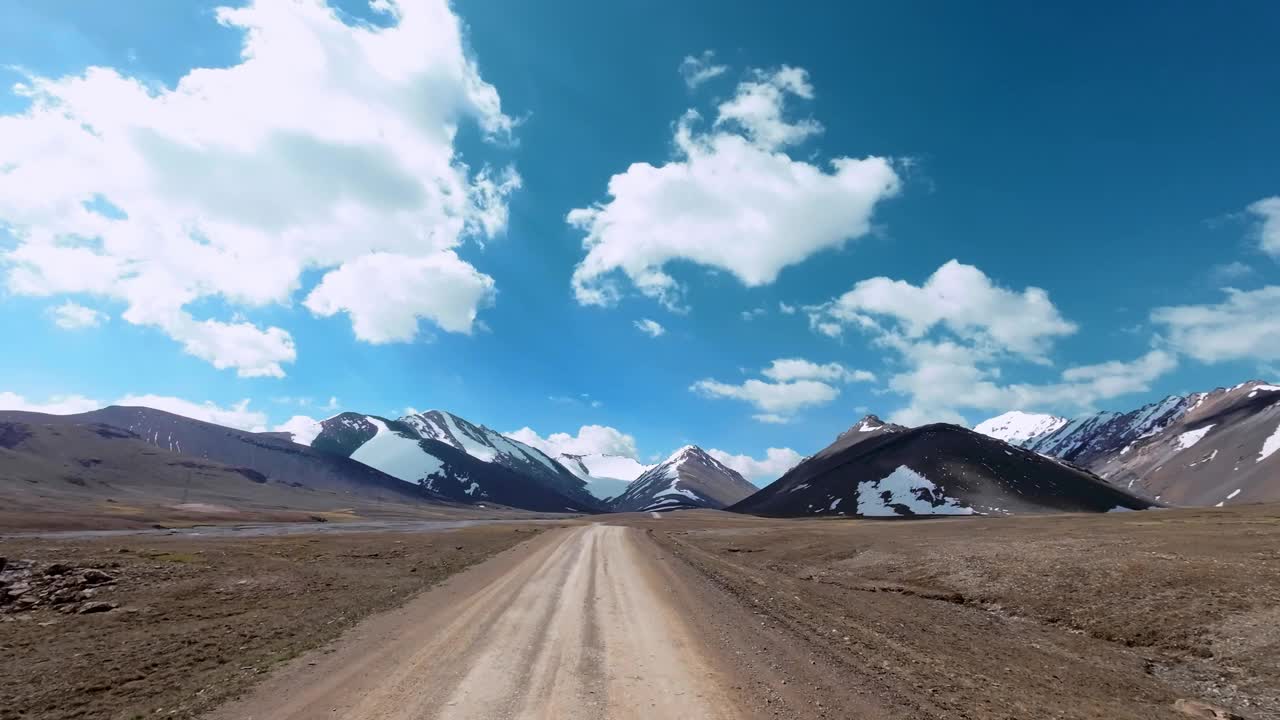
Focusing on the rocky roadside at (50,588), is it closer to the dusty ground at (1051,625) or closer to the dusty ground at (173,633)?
the dusty ground at (173,633)

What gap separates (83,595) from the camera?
76.0 feet

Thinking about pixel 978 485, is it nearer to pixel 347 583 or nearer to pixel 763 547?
pixel 763 547

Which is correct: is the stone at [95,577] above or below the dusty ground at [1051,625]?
below

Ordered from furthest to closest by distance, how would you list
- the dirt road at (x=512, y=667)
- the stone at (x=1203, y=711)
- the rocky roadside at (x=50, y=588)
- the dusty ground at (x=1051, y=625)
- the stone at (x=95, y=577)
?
the stone at (x=95, y=577) → the rocky roadside at (x=50, y=588) → the dusty ground at (x=1051, y=625) → the stone at (x=1203, y=711) → the dirt road at (x=512, y=667)

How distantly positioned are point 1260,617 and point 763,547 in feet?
135

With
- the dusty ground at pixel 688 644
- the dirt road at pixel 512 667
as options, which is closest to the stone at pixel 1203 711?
the dusty ground at pixel 688 644

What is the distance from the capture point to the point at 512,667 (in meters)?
13.7

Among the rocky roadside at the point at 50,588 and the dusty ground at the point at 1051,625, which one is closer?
the dusty ground at the point at 1051,625

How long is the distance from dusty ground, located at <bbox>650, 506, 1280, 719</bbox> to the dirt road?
3304 millimetres

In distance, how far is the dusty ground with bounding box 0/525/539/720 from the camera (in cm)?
1230

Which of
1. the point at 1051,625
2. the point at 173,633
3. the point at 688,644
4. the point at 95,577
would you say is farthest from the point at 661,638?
the point at 95,577

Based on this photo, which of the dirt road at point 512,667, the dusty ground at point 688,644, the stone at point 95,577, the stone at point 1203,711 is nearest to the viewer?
the dirt road at point 512,667

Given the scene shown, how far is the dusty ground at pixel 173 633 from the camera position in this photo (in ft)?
40.3

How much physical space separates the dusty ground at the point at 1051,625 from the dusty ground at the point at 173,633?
546 inches
